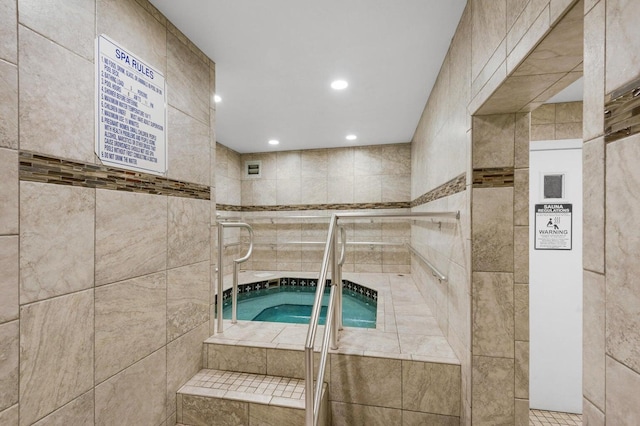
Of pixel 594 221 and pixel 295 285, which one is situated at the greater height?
pixel 594 221

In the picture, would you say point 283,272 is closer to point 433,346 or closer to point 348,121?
point 348,121

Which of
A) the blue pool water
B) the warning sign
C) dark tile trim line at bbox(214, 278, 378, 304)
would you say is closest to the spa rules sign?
the blue pool water


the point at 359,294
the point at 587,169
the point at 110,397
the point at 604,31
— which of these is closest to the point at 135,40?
the point at 110,397

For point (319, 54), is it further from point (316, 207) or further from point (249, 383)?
point (316, 207)

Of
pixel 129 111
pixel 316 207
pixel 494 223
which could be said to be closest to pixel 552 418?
pixel 494 223

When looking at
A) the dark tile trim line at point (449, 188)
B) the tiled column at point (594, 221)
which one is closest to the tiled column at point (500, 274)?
the dark tile trim line at point (449, 188)

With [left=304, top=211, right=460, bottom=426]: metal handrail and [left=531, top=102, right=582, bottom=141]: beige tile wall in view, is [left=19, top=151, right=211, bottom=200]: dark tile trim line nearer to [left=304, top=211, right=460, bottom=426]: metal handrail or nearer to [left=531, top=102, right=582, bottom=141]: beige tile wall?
[left=304, top=211, right=460, bottom=426]: metal handrail

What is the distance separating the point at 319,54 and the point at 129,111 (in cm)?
145

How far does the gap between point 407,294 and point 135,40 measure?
357 centimetres

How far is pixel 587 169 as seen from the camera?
71cm

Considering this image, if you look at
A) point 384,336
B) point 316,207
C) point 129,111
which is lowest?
point 384,336

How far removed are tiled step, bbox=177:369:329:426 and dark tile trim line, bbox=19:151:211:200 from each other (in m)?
1.33

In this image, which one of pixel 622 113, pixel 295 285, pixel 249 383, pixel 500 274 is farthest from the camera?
pixel 295 285

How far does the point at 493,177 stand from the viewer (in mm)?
1539
